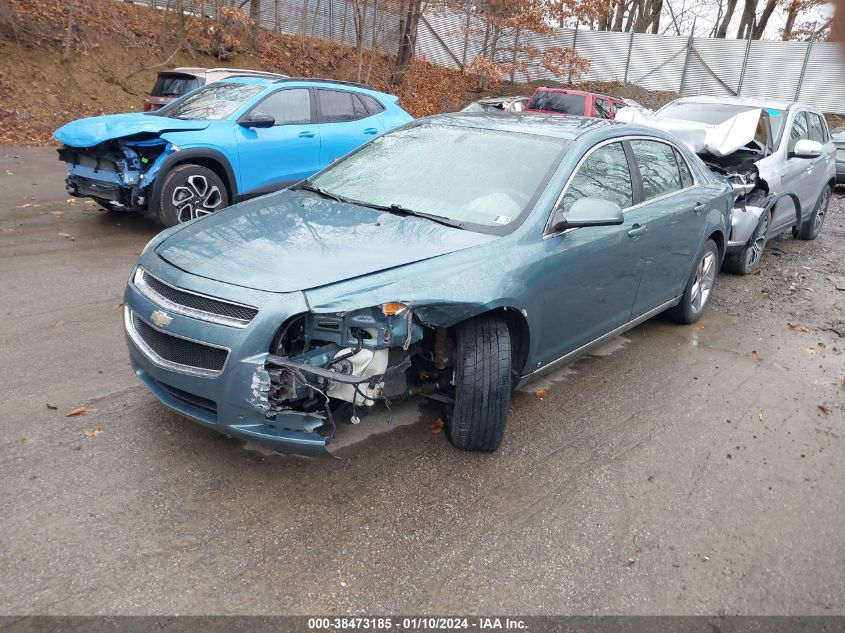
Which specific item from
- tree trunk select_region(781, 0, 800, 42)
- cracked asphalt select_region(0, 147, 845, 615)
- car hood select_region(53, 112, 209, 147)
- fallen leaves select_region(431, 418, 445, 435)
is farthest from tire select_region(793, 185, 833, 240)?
tree trunk select_region(781, 0, 800, 42)

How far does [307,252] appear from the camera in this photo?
3225mm

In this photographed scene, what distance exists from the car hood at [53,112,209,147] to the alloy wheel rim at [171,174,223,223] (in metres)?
0.57

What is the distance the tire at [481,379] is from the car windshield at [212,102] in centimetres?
551

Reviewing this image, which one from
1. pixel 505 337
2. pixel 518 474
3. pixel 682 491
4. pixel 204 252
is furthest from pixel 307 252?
pixel 682 491

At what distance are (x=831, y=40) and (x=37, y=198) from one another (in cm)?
964

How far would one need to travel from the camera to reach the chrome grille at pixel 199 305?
286 centimetres

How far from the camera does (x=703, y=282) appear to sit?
5.76m

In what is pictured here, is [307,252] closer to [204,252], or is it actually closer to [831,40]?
[204,252]

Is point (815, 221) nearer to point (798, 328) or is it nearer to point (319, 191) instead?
point (798, 328)

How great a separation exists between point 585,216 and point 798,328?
11.8 ft

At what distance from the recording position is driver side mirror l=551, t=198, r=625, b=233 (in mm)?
3648

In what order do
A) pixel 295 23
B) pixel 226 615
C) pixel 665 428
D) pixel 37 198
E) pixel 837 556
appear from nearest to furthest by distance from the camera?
1. pixel 226 615
2. pixel 837 556
3. pixel 665 428
4. pixel 37 198
5. pixel 295 23

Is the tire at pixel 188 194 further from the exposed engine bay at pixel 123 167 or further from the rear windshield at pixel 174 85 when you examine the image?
the rear windshield at pixel 174 85

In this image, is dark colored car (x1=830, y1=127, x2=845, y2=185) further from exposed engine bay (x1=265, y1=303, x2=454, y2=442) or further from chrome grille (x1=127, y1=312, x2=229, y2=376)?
chrome grille (x1=127, y1=312, x2=229, y2=376)
